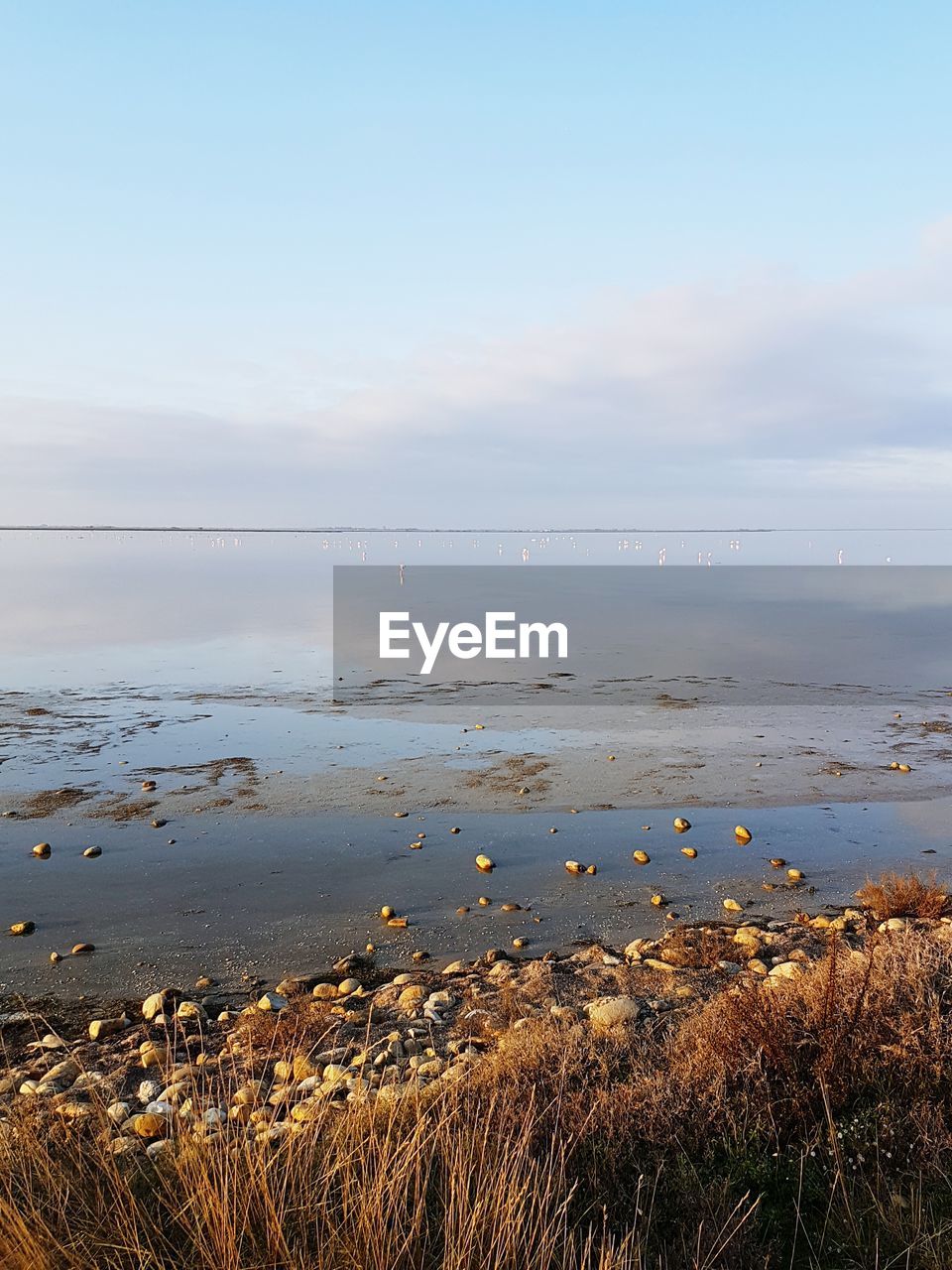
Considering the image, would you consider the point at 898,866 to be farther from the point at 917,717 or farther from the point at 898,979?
the point at 917,717

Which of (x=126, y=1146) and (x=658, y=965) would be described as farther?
(x=658, y=965)

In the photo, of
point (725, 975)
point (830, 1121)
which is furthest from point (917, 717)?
point (830, 1121)

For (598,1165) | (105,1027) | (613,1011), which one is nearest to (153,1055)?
(105,1027)

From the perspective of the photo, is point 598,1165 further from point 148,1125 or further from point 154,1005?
point 154,1005

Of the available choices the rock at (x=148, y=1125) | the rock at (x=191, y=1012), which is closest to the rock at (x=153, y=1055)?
the rock at (x=191, y=1012)

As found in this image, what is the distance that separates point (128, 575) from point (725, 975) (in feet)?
228

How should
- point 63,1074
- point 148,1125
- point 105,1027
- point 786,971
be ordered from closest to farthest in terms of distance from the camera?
point 148,1125 → point 63,1074 → point 105,1027 → point 786,971

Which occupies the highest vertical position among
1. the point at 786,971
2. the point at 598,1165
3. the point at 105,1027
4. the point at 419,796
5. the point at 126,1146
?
the point at 126,1146

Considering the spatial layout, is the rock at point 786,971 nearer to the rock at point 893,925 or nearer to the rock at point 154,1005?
the rock at point 893,925

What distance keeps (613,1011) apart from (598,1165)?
2145 millimetres

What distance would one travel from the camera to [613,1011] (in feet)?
21.4

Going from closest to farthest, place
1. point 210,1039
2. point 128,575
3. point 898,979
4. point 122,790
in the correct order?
point 898,979
point 210,1039
point 122,790
point 128,575

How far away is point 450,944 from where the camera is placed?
8.68 meters

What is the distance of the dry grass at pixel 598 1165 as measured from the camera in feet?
11.3
